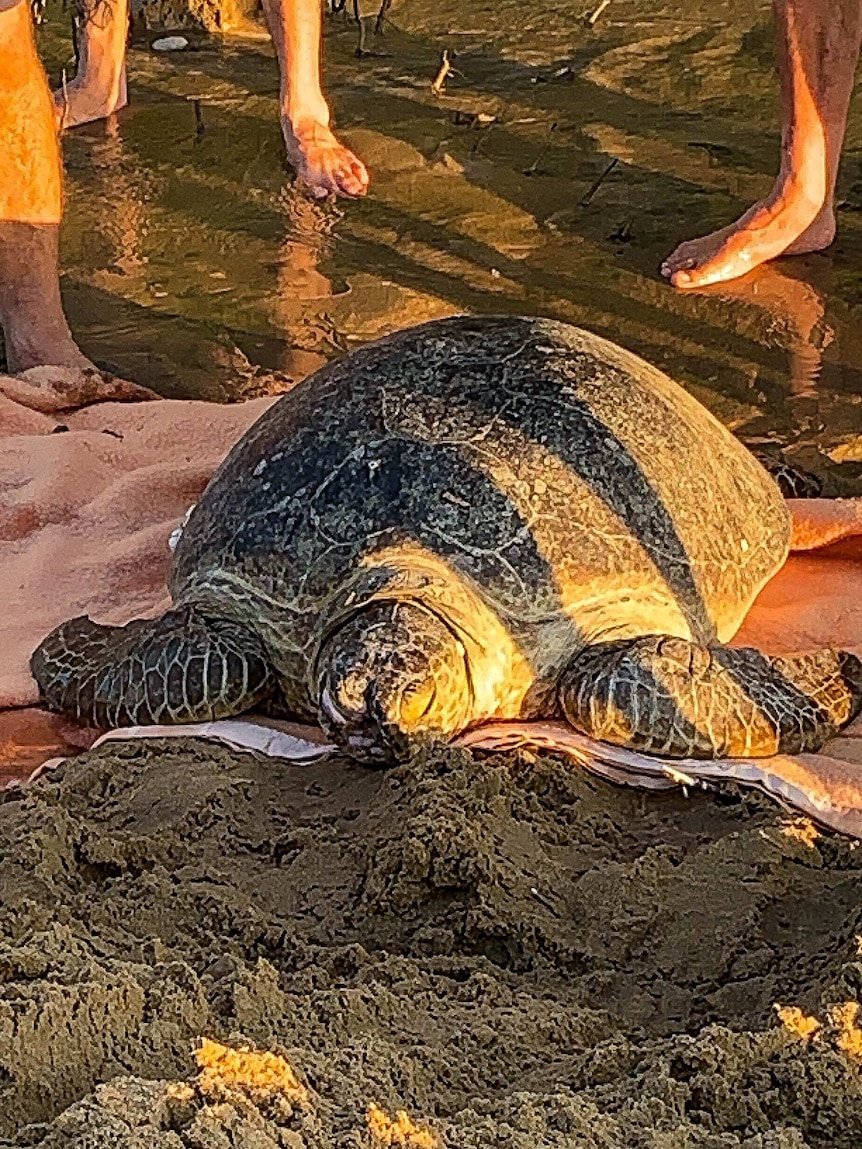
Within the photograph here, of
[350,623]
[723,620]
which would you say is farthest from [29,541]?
[723,620]

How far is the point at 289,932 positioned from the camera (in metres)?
1.64

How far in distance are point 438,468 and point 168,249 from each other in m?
2.65

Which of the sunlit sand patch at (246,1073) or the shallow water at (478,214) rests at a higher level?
the sunlit sand patch at (246,1073)

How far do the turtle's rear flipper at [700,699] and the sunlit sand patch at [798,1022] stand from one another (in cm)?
85

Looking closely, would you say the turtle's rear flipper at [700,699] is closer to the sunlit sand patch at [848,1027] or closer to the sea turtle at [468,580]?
the sea turtle at [468,580]

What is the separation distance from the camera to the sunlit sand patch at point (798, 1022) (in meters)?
1.32

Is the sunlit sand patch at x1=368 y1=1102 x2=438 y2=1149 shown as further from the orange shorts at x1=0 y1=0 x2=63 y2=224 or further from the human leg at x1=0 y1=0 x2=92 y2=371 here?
the orange shorts at x1=0 y1=0 x2=63 y2=224

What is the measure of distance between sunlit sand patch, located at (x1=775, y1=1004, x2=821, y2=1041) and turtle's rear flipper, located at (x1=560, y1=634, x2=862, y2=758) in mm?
850

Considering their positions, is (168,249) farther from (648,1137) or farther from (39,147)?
(648,1137)

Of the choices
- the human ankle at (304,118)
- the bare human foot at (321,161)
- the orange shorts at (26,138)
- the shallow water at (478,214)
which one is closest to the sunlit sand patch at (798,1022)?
the shallow water at (478,214)

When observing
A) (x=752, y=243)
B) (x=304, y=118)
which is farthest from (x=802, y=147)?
(x=304, y=118)

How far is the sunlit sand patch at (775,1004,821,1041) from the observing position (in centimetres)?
132

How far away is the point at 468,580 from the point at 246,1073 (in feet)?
4.18

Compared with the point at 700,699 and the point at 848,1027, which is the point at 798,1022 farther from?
the point at 700,699
